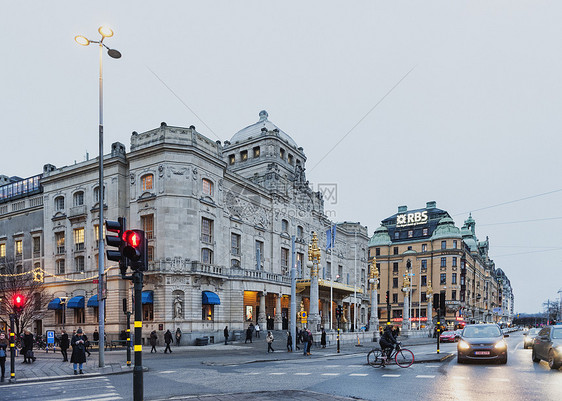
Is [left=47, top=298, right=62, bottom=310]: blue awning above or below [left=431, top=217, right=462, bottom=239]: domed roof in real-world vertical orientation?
below

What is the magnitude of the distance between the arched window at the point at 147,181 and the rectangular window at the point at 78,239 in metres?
9.46

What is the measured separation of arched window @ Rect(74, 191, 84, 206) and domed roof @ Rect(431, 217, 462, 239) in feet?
251

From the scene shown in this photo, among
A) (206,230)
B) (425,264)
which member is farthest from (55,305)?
(425,264)

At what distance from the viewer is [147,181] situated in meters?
43.2

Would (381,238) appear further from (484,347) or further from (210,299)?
(484,347)

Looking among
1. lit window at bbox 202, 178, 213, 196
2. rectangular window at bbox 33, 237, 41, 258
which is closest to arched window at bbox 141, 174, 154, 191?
lit window at bbox 202, 178, 213, 196

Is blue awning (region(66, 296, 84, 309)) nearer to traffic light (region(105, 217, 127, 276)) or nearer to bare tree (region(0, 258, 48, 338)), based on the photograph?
bare tree (region(0, 258, 48, 338))

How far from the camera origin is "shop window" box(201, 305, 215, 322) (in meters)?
42.7

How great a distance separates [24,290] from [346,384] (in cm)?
4289

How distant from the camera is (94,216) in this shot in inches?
1789

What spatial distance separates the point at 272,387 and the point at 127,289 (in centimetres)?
3291

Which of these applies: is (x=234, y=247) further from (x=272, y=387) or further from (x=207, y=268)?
(x=272, y=387)

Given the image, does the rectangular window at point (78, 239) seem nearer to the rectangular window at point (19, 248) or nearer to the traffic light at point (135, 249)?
the rectangular window at point (19, 248)

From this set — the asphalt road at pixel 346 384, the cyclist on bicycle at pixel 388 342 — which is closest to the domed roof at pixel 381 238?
the asphalt road at pixel 346 384
